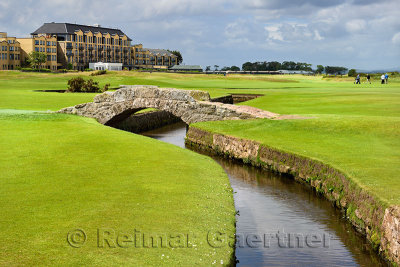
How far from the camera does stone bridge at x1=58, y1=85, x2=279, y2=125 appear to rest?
123 ft

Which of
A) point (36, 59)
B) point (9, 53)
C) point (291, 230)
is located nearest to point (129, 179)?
point (291, 230)

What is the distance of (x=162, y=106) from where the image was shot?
38.4 meters

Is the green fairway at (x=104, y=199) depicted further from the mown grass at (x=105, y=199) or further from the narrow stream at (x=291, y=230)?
the narrow stream at (x=291, y=230)

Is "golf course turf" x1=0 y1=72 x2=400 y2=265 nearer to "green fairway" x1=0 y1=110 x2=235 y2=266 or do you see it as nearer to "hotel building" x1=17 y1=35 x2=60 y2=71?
"green fairway" x1=0 y1=110 x2=235 y2=266

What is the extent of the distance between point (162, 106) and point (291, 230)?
2316cm

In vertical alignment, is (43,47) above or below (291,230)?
above

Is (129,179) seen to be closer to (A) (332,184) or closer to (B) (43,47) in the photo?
(A) (332,184)

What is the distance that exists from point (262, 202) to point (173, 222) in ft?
27.9

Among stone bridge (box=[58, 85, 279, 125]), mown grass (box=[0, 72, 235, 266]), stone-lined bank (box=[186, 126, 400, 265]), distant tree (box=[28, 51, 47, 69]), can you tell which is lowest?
stone-lined bank (box=[186, 126, 400, 265])

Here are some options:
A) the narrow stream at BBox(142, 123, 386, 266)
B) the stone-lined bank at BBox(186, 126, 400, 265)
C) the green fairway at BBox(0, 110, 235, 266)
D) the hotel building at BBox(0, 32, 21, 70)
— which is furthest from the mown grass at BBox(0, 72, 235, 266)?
the hotel building at BBox(0, 32, 21, 70)

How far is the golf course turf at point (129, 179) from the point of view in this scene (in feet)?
35.4

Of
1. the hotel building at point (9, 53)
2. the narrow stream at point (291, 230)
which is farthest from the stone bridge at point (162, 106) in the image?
the hotel building at point (9, 53)

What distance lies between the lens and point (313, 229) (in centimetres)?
1698

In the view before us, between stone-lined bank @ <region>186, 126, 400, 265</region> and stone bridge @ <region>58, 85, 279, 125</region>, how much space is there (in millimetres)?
3095
